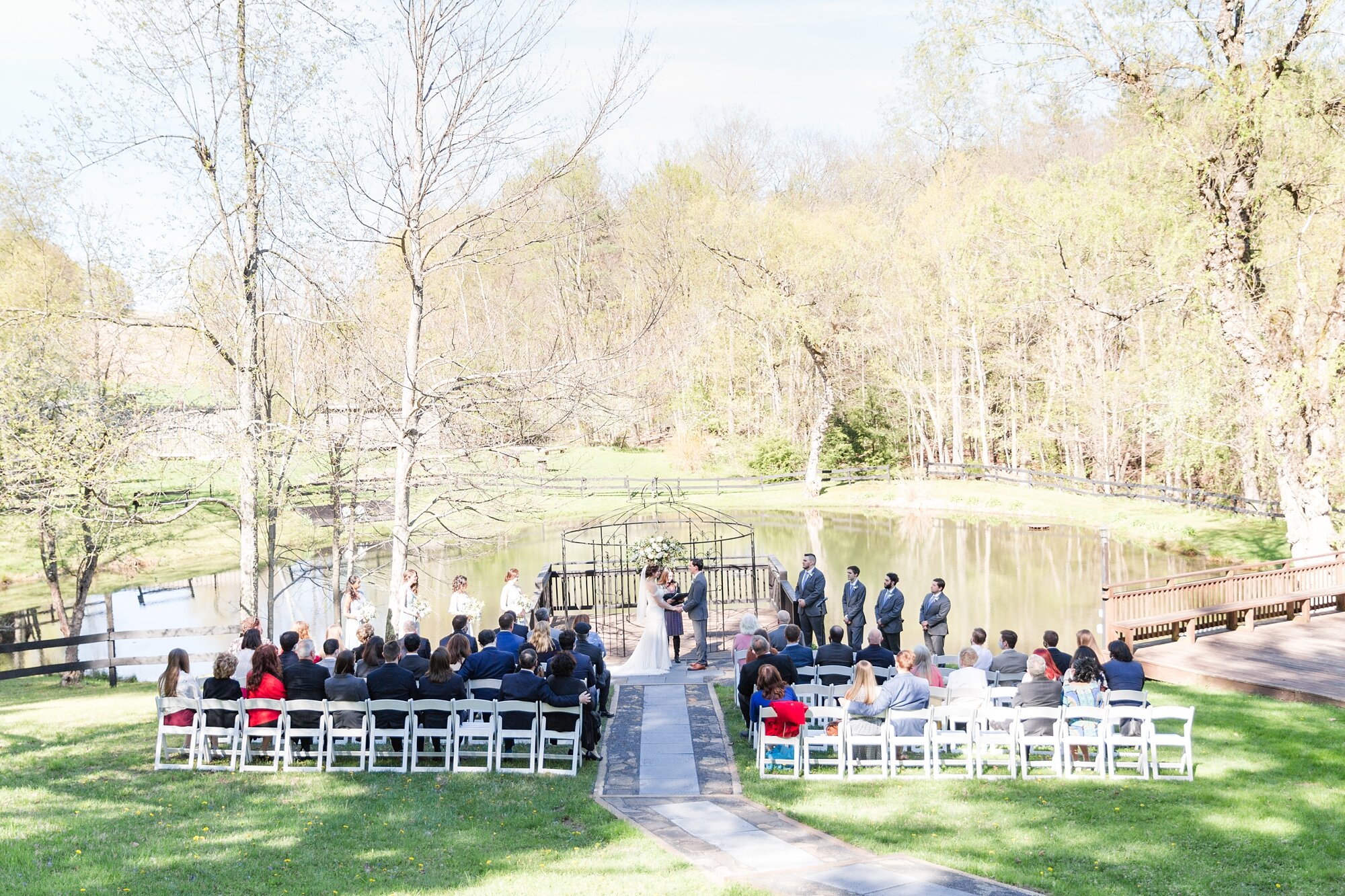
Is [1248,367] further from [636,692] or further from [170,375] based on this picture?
[170,375]

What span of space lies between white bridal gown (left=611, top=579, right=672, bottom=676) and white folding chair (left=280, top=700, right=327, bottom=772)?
579 cm

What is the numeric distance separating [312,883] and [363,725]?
10.0ft

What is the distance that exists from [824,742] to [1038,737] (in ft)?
6.58

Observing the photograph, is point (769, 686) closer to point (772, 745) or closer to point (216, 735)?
point (772, 745)


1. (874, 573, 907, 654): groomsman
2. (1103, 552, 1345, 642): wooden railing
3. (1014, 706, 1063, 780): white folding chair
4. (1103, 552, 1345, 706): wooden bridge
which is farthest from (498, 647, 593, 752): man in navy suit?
(1103, 552, 1345, 642): wooden railing

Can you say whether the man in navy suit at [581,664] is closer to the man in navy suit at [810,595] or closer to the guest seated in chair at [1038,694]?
the guest seated in chair at [1038,694]

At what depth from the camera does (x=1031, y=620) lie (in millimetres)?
20938

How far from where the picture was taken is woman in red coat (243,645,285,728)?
9.80 meters

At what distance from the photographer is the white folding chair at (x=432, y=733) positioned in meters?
9.62

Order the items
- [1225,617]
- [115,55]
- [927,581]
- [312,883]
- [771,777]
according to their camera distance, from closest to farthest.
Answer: [312,883] < [771,777] < [115,55] < [1225,617] < [927,581]

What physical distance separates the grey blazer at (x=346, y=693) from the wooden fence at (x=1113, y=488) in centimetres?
2864

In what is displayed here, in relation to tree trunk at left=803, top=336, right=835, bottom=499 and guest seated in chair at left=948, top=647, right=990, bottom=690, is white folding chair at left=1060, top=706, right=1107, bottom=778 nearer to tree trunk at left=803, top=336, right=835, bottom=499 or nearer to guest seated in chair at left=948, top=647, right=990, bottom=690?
guest seated in chair at left=948, top=647, right=990, bottom=690

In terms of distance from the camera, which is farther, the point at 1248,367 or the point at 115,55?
the point at 1248,367

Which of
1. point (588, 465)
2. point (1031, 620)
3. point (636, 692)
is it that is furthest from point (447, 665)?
point (588, 465)
